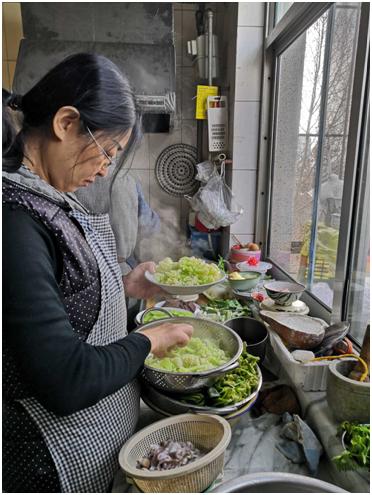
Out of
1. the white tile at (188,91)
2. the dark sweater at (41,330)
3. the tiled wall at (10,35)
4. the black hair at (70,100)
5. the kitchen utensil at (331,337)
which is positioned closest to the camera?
the dark sweater at (41,330)

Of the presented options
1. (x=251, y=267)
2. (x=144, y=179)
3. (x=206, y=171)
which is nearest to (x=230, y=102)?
(x=206, y=171)

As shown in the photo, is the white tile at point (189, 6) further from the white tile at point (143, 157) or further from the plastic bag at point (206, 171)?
the plastic bag at point (206, 171)

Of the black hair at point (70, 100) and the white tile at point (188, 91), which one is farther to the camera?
the white tile at point (188, 91)

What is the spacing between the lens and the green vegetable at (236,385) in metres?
0.89

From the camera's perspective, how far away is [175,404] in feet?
2.93

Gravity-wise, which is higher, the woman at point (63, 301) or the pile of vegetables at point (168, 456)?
the woman at point (63, 301)

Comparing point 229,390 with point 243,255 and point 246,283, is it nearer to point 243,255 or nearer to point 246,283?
point 246,283

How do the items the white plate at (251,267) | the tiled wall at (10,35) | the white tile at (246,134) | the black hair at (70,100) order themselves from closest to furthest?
the black hair at (70,100) → the white plate at (251,267) → the white tile at (246,134) → the tiled wall at (10,35)

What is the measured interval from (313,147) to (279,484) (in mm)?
1433

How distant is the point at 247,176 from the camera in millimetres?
2318

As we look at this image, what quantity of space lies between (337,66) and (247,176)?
0.97 meters

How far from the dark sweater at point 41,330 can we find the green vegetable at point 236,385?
33 centimetres

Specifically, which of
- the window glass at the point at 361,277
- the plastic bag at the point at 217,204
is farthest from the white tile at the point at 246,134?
the window glass at the point at 361,277

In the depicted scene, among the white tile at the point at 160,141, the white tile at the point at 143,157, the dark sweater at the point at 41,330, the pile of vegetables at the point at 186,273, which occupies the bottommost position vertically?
the pile of vegetables at the point at 186,273
